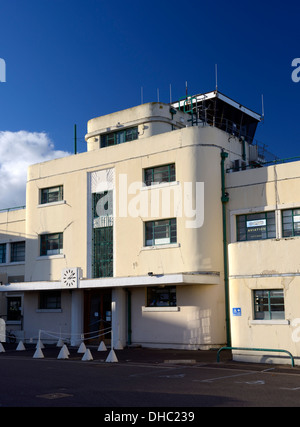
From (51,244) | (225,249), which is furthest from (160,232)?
(51,244)

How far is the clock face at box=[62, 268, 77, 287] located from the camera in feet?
87.6

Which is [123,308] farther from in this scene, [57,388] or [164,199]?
[57,388]

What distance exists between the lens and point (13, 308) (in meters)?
32.3

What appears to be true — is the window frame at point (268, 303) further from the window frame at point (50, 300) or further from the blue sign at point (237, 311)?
the window frame at point (50, 300)

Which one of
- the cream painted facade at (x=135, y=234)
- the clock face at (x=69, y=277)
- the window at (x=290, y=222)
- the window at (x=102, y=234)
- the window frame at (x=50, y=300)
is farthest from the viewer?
the window frame at (x=50, y=300)

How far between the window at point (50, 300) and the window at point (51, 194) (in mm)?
5107

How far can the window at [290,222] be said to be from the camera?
2289 cm

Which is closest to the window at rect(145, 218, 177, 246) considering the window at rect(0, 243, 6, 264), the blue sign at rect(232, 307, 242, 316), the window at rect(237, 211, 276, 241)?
the window at rect(237, 211, 276, 241)

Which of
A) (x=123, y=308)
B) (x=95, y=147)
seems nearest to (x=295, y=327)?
(x=123, y=308)

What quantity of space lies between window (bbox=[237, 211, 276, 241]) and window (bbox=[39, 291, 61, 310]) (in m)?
10.9

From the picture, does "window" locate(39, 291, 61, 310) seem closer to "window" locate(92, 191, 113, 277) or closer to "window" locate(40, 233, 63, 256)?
"window" locate(40, 233, 63, 256)

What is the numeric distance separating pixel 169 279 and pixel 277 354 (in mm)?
6496

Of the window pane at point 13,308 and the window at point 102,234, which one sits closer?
the window at point 102,234

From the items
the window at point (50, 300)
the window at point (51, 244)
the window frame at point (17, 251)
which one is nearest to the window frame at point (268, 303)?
the window at point (51, 244)
